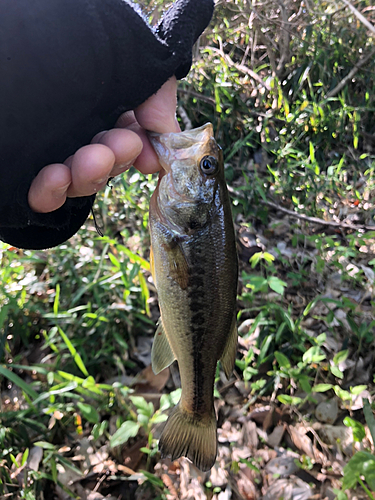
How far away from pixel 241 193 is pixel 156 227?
2762mm

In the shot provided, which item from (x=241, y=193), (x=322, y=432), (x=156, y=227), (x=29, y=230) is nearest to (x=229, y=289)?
(x=156, y=227)

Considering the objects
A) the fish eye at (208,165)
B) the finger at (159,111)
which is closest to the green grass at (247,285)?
the fish eye at (208,165)

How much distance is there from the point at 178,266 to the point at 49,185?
70cm

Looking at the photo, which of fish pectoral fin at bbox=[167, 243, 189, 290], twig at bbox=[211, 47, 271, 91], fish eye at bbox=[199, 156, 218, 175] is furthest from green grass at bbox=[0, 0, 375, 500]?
fish eye at bbox=[199, 156, 218, 175]

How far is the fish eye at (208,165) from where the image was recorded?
167cm

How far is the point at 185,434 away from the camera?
180 cm

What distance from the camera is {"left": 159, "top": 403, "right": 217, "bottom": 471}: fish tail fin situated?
174cm

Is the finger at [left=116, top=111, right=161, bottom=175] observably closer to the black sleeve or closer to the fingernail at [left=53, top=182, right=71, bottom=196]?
the black sleeve

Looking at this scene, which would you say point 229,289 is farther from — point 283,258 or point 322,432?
point 283,258

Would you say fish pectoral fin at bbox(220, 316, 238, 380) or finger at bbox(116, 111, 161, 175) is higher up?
finger at bbox(116, 111, 161, 175)

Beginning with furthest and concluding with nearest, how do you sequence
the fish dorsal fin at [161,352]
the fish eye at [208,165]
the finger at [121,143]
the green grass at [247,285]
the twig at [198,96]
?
the twig at [198,96] → the green grass at [247,285] → the fish dorsal fin at [161,352] → the fish eye at [208,165] → the finger at [121,143]

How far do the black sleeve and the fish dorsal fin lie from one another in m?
0.80

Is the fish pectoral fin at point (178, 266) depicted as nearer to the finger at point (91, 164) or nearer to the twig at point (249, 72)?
the finger at point (91, 164)

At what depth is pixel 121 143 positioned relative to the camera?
155 centimetres
